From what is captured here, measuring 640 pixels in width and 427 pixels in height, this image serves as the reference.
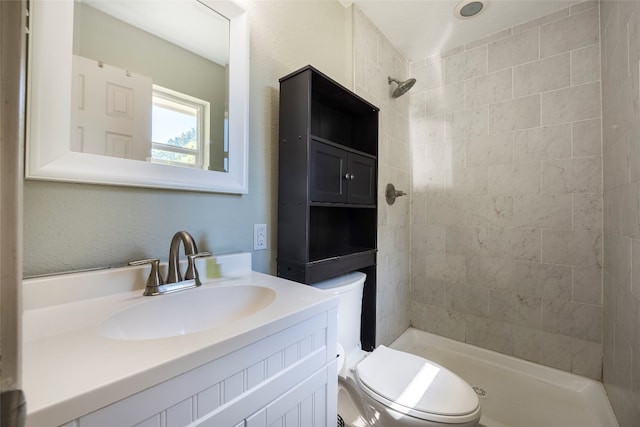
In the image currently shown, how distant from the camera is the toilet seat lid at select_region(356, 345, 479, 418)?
92cm

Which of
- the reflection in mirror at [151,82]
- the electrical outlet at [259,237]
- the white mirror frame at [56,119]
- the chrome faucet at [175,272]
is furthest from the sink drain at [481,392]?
the white mirror frame at [56,119]

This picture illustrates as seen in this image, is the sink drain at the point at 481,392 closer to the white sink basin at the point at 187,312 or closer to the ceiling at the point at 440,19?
the white sink basin at the point at 187,312

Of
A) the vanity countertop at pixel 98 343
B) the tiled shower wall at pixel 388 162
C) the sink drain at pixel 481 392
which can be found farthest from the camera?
the tiled shower wall at pixel 388 162

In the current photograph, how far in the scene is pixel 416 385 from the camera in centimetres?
103

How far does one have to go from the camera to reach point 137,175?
2.55 feet

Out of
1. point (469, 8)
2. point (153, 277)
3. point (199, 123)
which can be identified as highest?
point (469, 8)

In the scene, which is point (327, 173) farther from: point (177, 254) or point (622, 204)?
point (622, 204)

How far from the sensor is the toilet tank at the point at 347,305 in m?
1.14

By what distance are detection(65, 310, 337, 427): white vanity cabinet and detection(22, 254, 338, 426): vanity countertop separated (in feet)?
0.07

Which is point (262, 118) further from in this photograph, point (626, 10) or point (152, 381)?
point (626, 10)

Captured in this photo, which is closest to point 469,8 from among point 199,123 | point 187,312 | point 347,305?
point 199,123

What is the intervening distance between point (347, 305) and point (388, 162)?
1071 mm

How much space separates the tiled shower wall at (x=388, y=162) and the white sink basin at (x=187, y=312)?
41.8 inches

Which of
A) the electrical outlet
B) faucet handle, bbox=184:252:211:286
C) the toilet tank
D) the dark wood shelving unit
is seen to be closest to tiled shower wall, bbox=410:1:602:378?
the dark wood shelving unit
